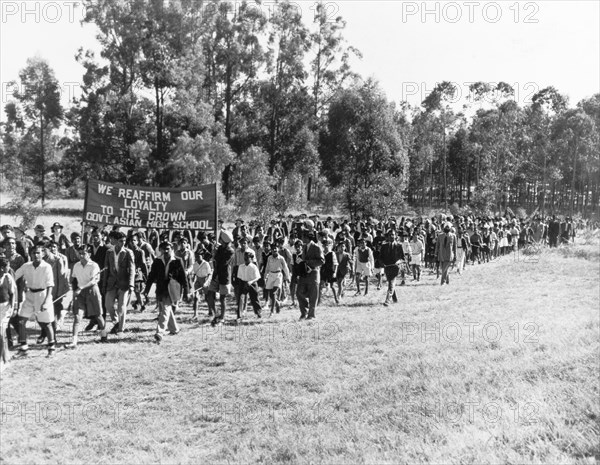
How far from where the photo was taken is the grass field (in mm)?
5902

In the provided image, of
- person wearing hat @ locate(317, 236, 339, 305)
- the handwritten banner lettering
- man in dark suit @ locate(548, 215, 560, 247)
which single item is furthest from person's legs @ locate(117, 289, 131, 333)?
man in dark suit @ locate(548, 215, 560, 247)

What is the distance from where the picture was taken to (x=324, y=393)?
773 centimetres

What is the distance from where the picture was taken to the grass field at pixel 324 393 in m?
5.90

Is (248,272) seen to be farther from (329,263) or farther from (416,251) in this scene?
(416,251)

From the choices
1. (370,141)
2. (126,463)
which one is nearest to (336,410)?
(126,463)

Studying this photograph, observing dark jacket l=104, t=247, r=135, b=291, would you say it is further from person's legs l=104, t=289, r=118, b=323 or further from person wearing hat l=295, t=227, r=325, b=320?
person wearing hat l=295, t=227, r=325, b=320

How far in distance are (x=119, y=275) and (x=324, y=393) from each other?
4557 mm

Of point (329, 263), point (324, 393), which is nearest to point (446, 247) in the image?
point (329, 263)

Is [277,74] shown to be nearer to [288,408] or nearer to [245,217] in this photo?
[245,217]

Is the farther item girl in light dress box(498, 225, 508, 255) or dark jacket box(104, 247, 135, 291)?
girl in light dress box(498, 225, 508, 255)

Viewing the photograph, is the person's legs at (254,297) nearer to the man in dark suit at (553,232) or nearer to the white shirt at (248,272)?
the white shirt at (248,272)

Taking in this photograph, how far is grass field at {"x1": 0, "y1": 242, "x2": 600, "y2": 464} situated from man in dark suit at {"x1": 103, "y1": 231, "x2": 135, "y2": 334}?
0.64 m

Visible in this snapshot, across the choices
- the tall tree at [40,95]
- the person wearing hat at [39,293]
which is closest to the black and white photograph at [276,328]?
the person wearing hat at [39,293]

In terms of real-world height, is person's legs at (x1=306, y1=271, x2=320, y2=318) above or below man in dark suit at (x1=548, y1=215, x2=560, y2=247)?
below
